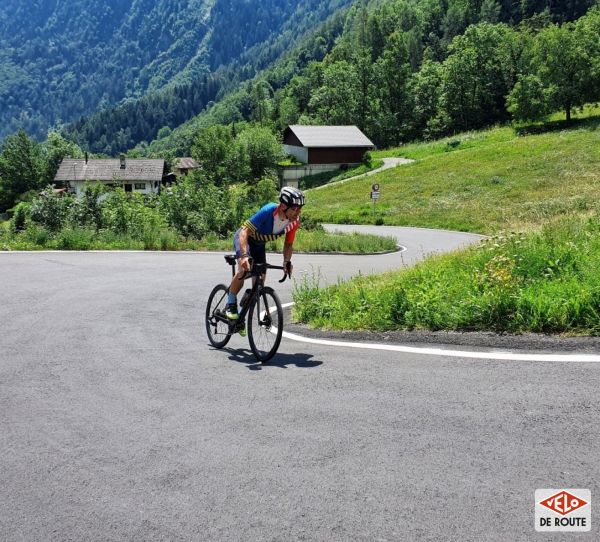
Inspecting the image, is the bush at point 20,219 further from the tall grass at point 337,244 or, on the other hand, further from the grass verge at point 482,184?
the grass verge at point 482,184

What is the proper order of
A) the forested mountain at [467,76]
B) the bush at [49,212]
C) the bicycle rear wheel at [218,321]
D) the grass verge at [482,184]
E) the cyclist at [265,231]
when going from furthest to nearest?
the forested mountain at [467,76] < the grass verge at [482,184] < the bush at [49,212] < the bicycle rear wheel at [218,321] < the cyclist at [265,231]

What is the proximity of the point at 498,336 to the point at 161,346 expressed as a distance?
4333 mm

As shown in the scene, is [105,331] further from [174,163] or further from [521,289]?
[174,163]

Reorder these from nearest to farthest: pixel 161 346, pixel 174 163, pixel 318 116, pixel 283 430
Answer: pixel 283 430 < pixel 161 346 < pixel 318 116 < pixel 174 163

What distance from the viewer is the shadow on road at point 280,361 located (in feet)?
19.9

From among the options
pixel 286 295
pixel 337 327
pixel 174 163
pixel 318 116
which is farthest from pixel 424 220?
A: pixel 174 163

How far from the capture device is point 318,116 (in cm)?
11706

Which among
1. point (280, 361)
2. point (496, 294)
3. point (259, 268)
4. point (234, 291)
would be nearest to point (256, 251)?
point (259, 268)

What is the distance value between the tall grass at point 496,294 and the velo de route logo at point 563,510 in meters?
2.83

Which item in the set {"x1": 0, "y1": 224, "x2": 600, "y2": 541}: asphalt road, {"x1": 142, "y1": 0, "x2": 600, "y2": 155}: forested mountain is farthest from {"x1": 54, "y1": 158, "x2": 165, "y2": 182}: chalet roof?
{"x1": 0, "y1": 224, "x2": 600, "y2": 541}: asphalt road

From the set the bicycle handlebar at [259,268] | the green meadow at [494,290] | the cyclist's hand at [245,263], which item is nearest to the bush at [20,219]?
the green meadow at [494,290]

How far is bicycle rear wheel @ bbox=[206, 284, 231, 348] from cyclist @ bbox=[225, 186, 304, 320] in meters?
0.32

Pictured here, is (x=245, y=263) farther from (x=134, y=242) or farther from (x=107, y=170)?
(x=107, y=170)

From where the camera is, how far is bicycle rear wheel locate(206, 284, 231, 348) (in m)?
7.41
